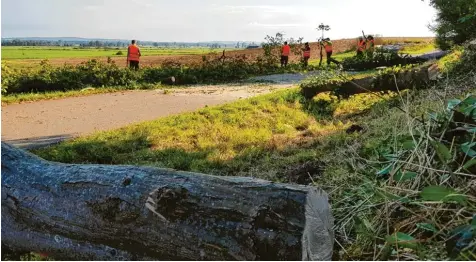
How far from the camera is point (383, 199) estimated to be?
2.94m

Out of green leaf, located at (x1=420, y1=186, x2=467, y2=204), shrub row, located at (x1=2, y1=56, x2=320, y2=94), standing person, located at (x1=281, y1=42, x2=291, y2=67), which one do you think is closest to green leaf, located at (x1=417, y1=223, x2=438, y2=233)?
green leaf, located at (x1=420, y1=186, x2=467, y2=204)

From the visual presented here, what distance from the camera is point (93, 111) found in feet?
39.6

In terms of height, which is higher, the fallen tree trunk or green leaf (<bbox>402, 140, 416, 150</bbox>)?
green leaf (<bbox>402, 140, 416, 150</bbox>)

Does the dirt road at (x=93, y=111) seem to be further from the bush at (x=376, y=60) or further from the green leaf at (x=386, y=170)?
the green leaf at (x=386, y=170)

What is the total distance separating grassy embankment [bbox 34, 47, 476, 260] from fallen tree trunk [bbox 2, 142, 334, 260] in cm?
39

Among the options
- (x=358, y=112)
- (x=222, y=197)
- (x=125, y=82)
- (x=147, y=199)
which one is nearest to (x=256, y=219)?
(x=222, y=197)

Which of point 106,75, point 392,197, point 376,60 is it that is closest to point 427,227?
point 392,197

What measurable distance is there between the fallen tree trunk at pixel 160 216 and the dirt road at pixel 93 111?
19.0ft

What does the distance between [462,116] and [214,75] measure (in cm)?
1790

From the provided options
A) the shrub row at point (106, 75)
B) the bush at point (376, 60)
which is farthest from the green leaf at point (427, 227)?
the bush at point (376, 60)

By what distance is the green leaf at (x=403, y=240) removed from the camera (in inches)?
94.5

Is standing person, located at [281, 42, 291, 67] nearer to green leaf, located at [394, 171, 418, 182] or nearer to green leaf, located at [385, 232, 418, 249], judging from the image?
green leaf, located at [394, 171, 418, 182]

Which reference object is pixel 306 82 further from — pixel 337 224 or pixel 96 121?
pixel 337 224

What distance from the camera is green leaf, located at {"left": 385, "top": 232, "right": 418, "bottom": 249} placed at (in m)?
2.40
